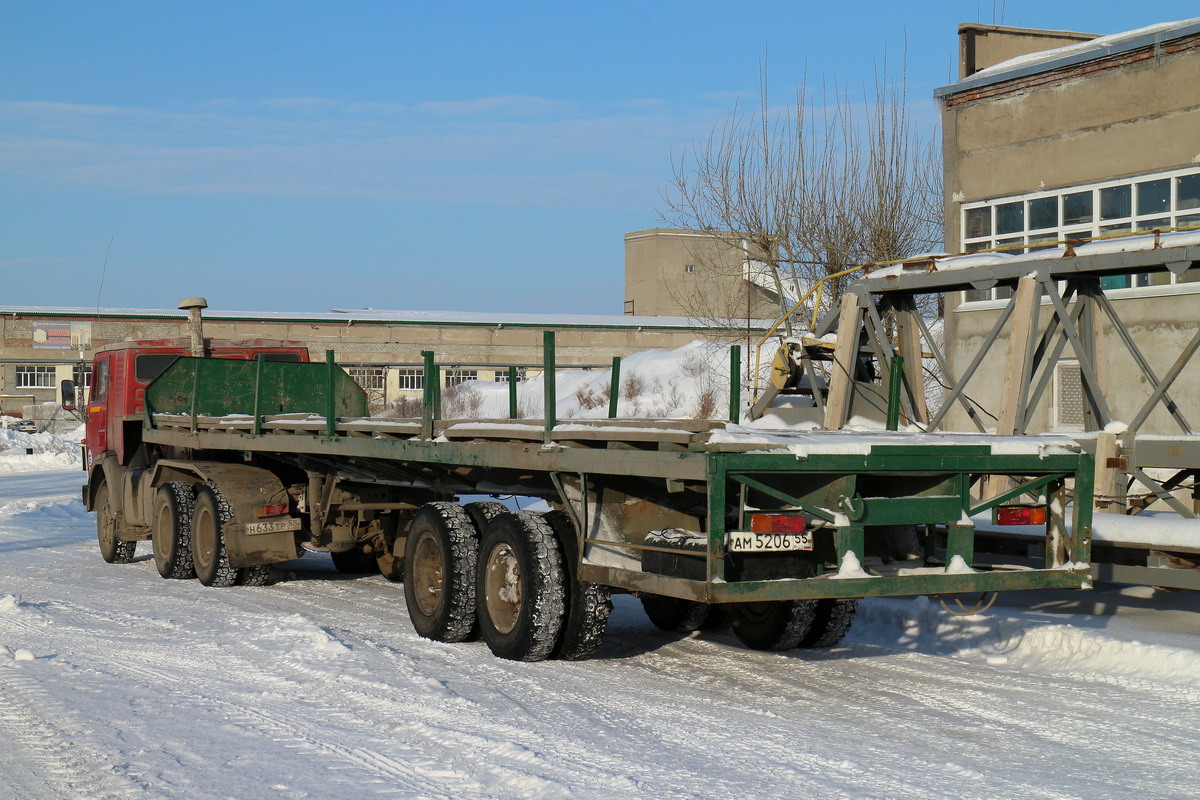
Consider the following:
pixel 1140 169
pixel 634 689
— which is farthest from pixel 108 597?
pixel 1140 169

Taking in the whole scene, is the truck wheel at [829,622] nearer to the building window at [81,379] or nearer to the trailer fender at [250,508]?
the trailer fender at [250,508]

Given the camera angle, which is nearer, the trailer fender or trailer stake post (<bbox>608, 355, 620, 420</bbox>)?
trailer stake post (<bbox>608, 355, 620, 420</bbox>)

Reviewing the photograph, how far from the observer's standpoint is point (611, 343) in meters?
57.2

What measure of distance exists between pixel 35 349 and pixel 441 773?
53070 millimetres

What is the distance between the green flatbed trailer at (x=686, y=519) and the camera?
6.26 meters

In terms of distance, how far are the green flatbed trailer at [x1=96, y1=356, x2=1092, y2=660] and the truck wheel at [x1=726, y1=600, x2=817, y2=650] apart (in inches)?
0.5

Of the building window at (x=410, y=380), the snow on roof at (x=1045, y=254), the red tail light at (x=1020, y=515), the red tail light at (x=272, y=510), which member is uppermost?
the snow on roof at (x=1045, y=254)

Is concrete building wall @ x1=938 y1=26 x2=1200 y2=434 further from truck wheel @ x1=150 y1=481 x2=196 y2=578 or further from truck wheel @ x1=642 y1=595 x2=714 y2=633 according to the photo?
truck wheel @ x1=150 y1=481 x2=196 y2=578

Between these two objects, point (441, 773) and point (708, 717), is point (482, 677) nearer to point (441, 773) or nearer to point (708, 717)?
point (708, 717)

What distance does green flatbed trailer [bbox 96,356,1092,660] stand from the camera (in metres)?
6.26

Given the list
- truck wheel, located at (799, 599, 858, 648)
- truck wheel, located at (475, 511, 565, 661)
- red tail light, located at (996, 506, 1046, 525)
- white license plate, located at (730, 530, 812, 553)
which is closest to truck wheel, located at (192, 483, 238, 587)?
truck wheel, located at (475, 511, 565, 661)

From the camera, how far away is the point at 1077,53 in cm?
1944

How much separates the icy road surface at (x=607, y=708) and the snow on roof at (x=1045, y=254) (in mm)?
2775

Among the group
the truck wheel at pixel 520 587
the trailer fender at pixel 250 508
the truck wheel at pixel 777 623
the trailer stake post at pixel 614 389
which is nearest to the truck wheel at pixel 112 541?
the trailer fender at pixel 250 508
